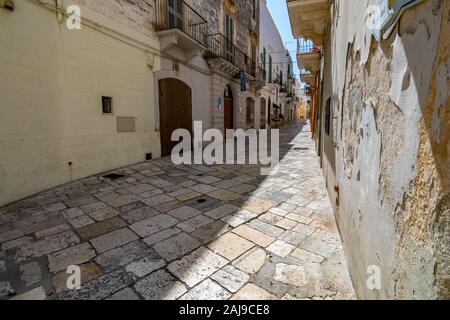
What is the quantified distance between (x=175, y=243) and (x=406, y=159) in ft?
7.18

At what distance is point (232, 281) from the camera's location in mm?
1956

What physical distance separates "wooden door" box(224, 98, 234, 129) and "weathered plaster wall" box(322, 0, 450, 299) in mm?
9441

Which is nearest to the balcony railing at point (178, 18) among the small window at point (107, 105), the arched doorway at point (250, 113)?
the small window at point (107, 105)

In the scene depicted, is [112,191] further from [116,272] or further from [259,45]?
[259,45]

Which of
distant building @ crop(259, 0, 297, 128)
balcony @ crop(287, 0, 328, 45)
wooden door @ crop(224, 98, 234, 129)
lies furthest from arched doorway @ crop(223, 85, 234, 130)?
balcony @ crop(287, 0, 328, 45)

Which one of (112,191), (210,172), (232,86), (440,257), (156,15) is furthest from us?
(232,86)

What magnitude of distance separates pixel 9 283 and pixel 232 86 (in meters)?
10.7

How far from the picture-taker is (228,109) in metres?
11.4

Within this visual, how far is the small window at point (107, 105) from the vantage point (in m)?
5.32

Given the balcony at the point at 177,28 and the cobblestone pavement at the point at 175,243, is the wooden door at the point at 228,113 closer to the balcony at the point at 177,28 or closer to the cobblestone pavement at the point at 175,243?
the balcony at the point at 177,28

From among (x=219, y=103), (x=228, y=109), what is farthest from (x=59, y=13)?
(x=228, y=109)

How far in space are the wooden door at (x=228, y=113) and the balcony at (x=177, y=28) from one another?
352 cm

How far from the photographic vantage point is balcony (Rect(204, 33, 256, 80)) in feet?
29.7
